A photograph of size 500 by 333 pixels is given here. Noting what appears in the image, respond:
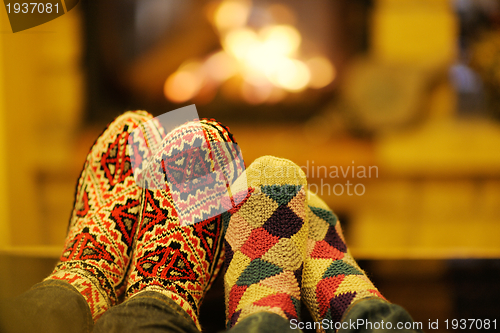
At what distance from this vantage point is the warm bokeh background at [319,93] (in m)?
1.27

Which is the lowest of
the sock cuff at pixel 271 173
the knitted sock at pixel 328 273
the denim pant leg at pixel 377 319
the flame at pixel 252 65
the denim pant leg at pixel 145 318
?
the knitted sock at pixel 328 273

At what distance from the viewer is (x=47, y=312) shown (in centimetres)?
35

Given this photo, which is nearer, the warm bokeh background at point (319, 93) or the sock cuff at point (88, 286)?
the sock cuff at point (88, 286)

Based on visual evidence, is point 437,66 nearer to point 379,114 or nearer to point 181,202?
point 379,114

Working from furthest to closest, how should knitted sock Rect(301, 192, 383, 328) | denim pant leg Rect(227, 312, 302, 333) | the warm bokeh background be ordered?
1. the warm bokeh background
2. knitted sock Rect(301, 192, 383, 328)
3. denim pant leg Rect(227, 312, 302, 333)

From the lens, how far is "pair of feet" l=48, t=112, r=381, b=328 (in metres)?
0.44

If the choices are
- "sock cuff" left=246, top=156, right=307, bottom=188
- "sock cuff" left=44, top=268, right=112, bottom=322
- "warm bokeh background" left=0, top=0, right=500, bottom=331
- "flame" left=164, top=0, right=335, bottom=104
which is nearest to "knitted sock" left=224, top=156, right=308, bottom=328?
"sock cuff" left=246, top=156, right=307, bottom=188

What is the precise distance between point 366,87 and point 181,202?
1.00 meters

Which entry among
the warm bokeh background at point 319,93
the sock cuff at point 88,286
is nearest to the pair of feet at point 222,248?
the sock cuff at point 88,286

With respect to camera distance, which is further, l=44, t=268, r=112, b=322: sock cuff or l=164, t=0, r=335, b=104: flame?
l=164, t=0, r=335, b=104: flame

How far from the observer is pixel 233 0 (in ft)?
4.22

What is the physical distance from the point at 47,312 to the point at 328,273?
339 millimetres

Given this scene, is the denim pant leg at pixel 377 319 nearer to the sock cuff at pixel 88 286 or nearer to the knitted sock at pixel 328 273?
the knitted sock at pixel 328 273

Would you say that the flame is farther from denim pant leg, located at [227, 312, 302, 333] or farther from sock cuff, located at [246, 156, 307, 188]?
denim pant leg, located at [227, 312, 302, 333]
